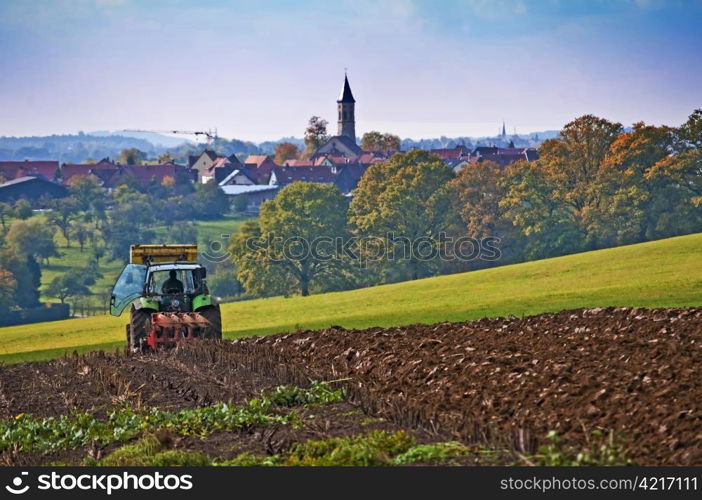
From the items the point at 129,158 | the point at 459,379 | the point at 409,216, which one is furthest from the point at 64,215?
the point at 459,379

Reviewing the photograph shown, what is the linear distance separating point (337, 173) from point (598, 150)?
236 feet

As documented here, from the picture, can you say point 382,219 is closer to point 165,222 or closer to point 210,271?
point 210,271

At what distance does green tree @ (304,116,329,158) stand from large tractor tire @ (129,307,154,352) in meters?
125

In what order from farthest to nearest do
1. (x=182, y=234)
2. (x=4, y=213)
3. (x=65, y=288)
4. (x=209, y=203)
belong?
(x=209, y=203) → (x=4, y=213) → (x=182, y=234) → (x=65, y=288)

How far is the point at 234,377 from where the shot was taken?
58.2 feet

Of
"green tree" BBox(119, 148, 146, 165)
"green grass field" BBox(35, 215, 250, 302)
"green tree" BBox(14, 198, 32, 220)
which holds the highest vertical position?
"green tree" BBox(119, 148, 146, 165)

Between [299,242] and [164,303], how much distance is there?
50.4 metres

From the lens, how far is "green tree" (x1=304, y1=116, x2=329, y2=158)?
489 feet

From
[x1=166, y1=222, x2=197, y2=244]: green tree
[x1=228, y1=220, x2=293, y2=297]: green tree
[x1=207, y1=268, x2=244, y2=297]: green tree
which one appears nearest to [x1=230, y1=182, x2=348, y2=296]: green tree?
[x1=228, y1=220, x2=293, y2=297]: green tree

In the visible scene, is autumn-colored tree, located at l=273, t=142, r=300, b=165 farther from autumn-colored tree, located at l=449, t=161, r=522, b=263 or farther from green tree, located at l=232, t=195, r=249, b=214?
autumn-colored tree, located at l=449, t=161, r=522, b=263

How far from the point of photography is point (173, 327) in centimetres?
2250

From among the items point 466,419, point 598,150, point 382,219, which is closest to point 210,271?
point 382,219

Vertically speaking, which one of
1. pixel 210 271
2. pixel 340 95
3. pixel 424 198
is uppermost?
pixel 340 95

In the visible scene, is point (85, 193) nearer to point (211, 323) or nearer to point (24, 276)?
point (24, 276)
